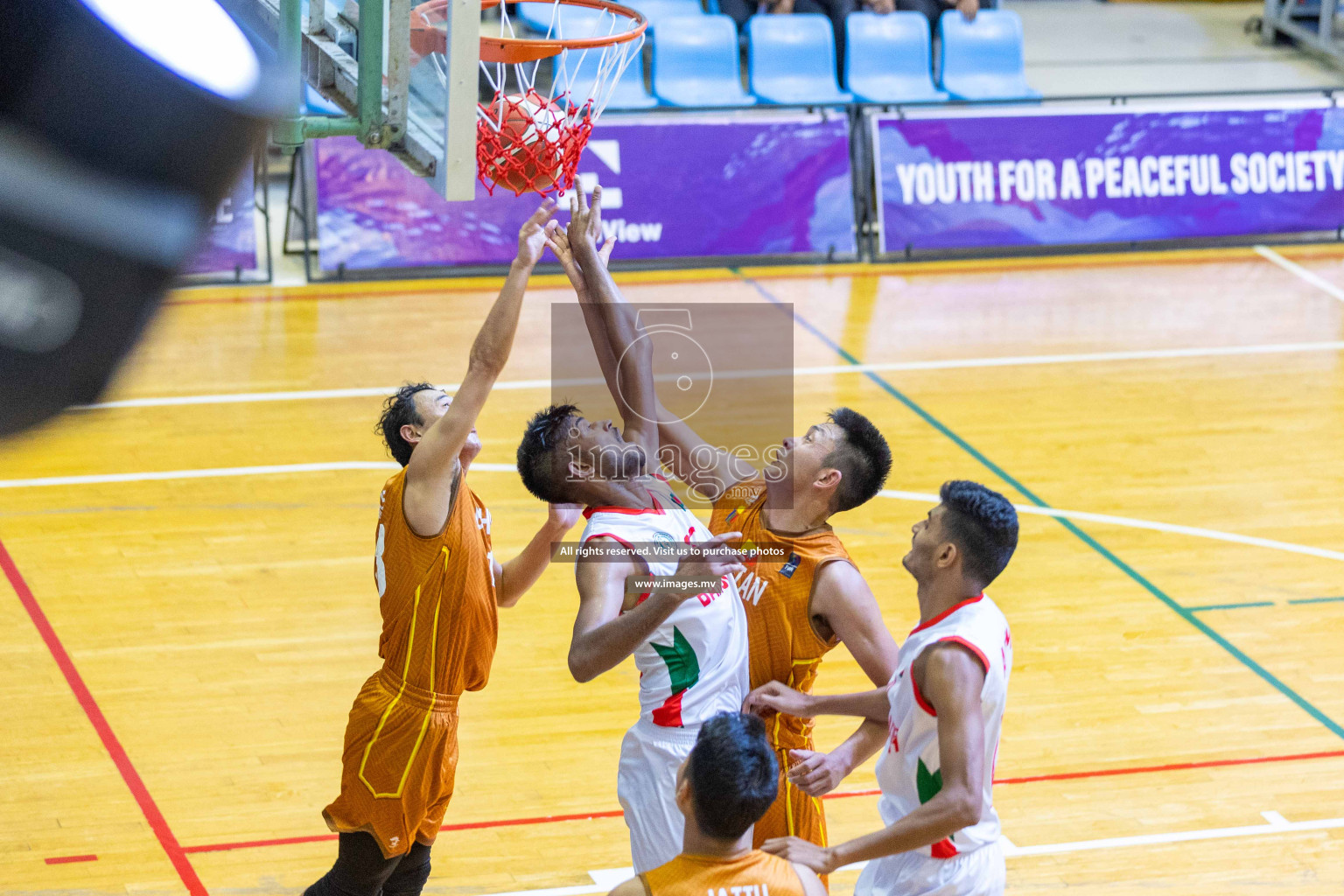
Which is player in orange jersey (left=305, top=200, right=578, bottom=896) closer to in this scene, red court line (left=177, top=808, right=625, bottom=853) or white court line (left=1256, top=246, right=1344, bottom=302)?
red court line (left=177, top=808, right=625, bottom=853)

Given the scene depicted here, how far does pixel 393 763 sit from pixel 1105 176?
35.5ft

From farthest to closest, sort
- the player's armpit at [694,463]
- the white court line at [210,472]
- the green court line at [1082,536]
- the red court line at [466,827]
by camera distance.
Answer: the white court line at [210,472], the green court line at [1082,536], the red court line at [466,827], the player's armpit at [694,463]

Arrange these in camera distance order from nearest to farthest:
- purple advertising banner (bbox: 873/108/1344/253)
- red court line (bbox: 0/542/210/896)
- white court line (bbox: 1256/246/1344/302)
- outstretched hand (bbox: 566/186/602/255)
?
outstretched hand (bbox: 566/186/602/255) < red court line (bbox: 0/542/210/896) < white court line (bbox: 1256/246/1344/302) < purple advertising banner (bbox: 873/108/1344/253)

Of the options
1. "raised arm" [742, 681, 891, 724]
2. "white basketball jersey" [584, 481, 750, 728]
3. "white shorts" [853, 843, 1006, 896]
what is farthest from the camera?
"white basketball jersey" [584, 481, 750, 728]

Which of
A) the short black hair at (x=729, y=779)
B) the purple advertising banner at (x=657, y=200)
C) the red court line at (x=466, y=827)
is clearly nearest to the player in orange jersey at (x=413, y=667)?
the red court line at (x=466, y=827)

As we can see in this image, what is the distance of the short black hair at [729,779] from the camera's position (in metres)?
3.04

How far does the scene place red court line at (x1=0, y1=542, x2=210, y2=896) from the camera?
5.34 m

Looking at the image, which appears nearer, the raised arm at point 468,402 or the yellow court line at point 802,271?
the raised arm at point 468,402

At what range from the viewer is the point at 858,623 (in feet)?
13.1

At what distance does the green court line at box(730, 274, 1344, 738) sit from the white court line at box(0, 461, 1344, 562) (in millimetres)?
204

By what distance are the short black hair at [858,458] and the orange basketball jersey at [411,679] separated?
1085mm

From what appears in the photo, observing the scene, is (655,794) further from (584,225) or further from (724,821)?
(584,225)

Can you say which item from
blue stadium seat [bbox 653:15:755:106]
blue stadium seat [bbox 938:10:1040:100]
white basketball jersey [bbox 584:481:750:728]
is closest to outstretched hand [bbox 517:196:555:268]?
white basketball jersey [bbox 584:481:750:728]

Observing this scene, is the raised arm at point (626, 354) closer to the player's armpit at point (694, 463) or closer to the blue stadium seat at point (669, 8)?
the player's armpit at point (694, 463)
